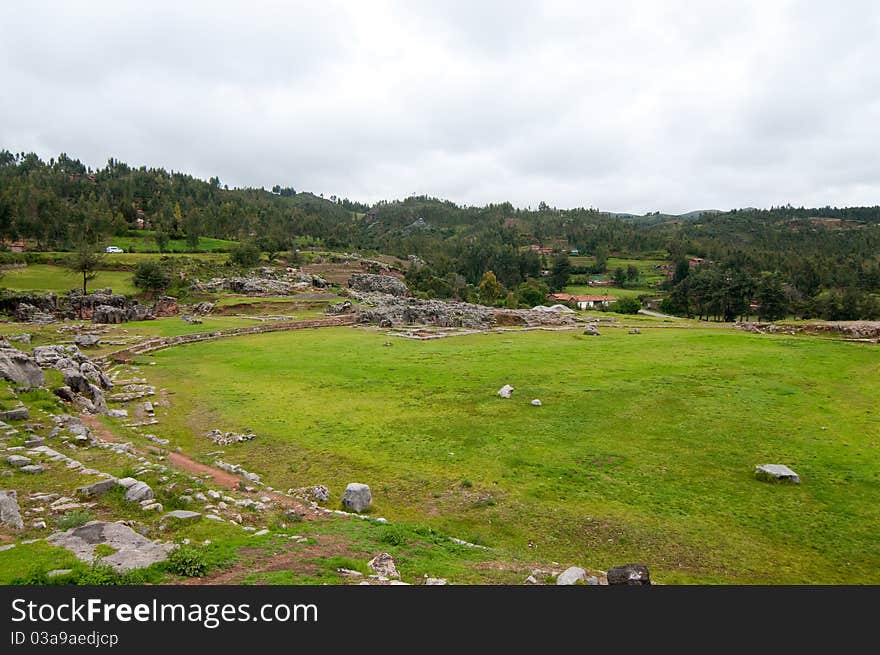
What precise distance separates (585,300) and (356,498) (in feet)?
324

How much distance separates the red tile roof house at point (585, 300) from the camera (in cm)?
9894

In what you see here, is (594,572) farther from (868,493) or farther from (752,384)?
(752,384)

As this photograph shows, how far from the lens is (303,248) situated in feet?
435

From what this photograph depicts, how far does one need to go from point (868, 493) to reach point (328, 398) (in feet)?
62.9

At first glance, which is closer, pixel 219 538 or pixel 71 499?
pixel 219 538

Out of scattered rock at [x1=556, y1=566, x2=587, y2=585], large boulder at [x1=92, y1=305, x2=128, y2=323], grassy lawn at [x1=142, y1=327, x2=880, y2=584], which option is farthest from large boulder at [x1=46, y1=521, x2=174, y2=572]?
large boulder at [x1=92, y1=305, x2=128, y2=323]

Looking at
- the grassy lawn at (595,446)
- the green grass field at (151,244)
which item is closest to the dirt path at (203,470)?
the grassy lawn at (595,446)

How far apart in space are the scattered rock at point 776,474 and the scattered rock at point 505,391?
33.3 ft

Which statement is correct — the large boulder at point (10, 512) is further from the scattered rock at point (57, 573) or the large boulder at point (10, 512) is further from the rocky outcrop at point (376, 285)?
the rocky outcrop at point (376, 285)

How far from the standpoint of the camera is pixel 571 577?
8.28 metres

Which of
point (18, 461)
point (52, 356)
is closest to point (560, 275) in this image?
point (52, 356)

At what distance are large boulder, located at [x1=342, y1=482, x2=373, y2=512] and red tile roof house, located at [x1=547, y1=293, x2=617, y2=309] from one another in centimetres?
8838
